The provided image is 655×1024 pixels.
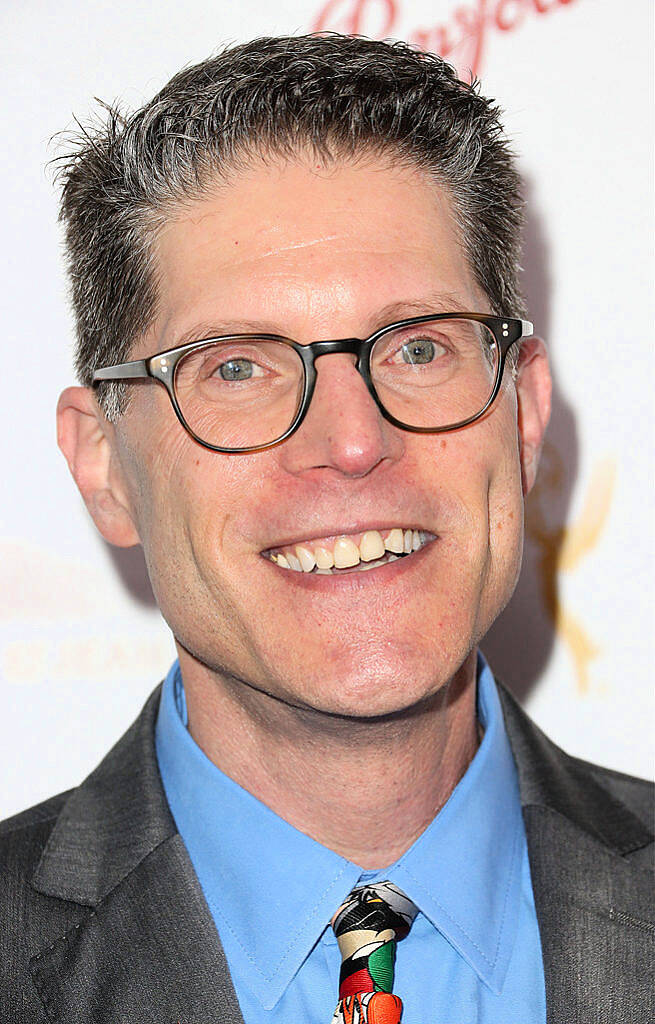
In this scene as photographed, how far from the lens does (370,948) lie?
190 centimetres

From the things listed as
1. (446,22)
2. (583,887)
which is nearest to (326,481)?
(583,887)

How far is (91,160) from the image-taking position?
7.34ft

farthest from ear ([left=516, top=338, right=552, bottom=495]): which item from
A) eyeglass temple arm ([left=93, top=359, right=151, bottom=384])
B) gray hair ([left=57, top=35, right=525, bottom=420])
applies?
eyeglass temple arm ([left=93, top=359, right=151, bottom=384])

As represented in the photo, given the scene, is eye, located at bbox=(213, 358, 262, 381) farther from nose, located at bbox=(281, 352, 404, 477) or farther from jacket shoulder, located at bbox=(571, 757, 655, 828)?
jacket shoulder, located at bbox=(571, 757, 655, 828)

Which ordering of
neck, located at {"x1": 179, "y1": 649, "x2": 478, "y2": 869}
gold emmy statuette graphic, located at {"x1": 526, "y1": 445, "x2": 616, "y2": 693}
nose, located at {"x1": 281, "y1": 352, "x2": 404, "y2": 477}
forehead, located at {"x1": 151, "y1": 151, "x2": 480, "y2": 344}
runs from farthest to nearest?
gold emmy statuette graphic, located at {"x1": 526, "y1": 445, "x2": 616, "y2": 693} < neck, located at {"x1": 179, "y1": 649, "x2": 478, "y2": 869} < forehead, located at {"x1": 151, "y1": 151, "x2": 480, "y2": 344} < nose, located at {"x1": 281, "y1": 352, "x2": 404, "y2": 477}

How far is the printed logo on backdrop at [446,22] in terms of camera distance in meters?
2.76

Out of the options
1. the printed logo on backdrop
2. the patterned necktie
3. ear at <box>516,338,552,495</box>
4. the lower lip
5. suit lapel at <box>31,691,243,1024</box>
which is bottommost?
the patterned necktie

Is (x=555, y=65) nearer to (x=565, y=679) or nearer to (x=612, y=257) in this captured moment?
(x=612, y=257)

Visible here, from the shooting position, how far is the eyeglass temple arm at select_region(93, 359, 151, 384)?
199 cm

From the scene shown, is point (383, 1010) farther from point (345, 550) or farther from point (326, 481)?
point (326, 481)

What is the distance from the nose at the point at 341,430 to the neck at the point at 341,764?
1.37 feet

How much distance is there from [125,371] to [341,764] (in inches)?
29.1

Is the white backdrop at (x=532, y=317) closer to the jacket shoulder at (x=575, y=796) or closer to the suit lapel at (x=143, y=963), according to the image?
the jacket shoulder at (x=575, y=796)

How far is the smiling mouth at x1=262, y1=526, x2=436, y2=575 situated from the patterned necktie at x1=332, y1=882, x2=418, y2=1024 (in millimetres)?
531
